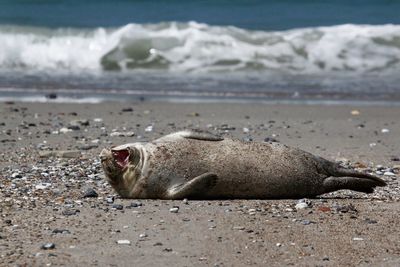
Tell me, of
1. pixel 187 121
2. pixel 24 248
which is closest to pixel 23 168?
pixel 24 248

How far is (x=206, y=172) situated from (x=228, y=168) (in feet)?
0.47

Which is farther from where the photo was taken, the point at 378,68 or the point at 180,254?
the point at 378,68

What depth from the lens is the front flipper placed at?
6.20 meters

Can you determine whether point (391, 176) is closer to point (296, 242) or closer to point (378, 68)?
point (296, 242)

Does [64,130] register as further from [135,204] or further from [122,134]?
[135,204]

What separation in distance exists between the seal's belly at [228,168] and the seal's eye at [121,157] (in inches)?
6.3

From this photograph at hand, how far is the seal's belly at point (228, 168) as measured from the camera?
20.8 feet

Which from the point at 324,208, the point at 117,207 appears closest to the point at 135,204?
the point at 117,207

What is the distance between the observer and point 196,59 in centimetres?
1811

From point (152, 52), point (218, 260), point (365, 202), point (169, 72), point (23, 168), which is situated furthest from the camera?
point (152, 52)

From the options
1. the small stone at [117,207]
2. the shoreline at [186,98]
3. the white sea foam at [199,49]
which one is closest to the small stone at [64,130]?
the shoreline at [186,98]

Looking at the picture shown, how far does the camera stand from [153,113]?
11.5 m

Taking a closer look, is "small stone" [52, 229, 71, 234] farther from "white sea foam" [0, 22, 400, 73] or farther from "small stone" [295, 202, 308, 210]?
"white sea foam" [0, 22, 400, 73]

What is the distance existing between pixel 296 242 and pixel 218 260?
1.81ft
